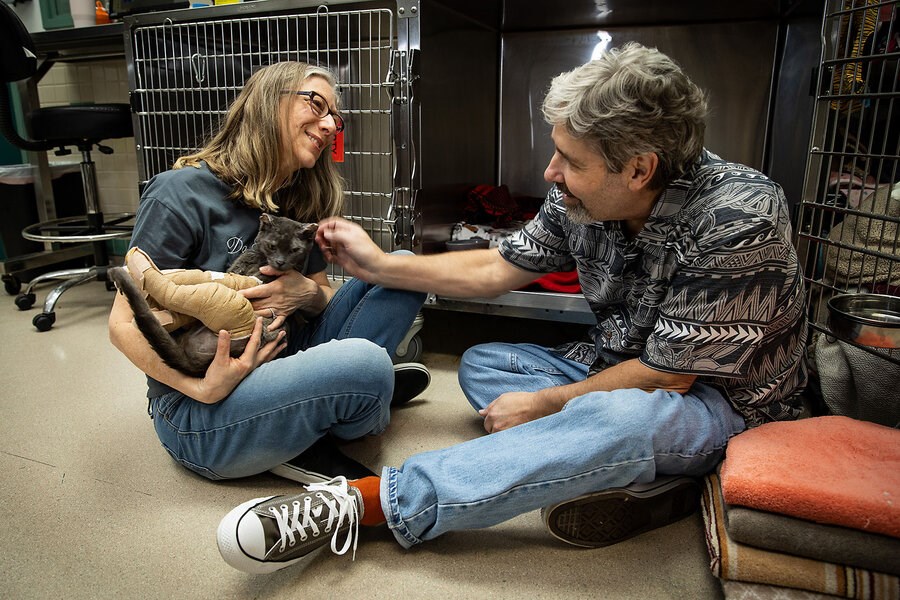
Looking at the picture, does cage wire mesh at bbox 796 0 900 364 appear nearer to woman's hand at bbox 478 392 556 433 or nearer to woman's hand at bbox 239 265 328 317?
woman's hand at bbox 478 392 556 433

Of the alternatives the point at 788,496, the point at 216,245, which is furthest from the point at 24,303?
the point at 788,496

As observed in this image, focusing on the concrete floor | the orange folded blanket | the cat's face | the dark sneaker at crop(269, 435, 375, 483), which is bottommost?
the concrete floor

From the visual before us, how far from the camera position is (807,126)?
69.8 inches

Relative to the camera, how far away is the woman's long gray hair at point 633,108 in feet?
3.52

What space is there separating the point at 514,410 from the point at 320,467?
1.48 ft

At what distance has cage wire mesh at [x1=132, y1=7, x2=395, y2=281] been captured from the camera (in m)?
2.02

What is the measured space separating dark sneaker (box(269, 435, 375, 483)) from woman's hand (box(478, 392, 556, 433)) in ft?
0.99

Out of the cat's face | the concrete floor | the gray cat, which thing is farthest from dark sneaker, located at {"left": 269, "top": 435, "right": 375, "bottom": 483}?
the cat's face

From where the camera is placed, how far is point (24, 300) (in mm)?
2641

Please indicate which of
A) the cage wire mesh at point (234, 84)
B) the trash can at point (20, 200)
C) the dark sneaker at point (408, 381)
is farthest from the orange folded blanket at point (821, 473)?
the trash can at point (20, 200)

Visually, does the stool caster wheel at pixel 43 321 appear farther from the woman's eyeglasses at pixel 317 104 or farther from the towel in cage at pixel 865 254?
the towel in cage at pixel 865 254

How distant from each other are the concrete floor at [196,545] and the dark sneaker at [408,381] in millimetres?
70

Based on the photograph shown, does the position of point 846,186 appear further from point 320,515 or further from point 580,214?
point 320,515

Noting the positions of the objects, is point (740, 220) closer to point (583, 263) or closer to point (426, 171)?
point (583, 263)
